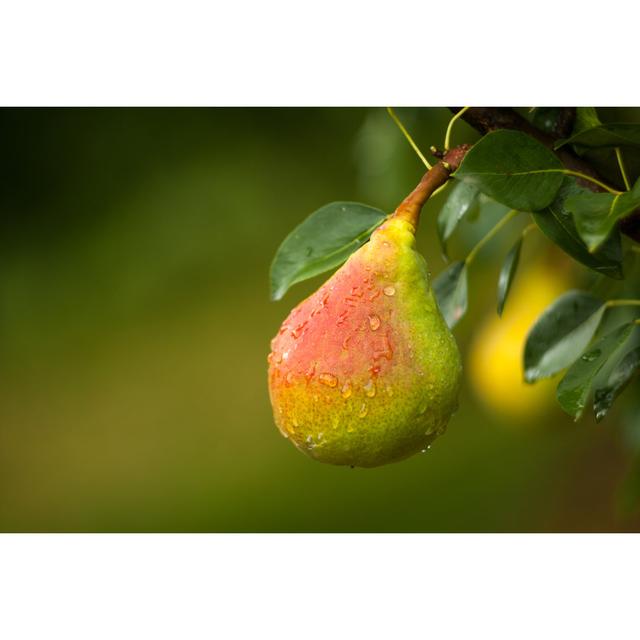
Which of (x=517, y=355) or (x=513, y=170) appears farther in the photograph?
(x=517, y=355)

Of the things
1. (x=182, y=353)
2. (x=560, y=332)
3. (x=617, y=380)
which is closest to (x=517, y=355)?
(x=560, y=332)

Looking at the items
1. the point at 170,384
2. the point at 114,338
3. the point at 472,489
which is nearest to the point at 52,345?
the point at 114,338

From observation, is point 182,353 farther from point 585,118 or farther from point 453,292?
point 585,118

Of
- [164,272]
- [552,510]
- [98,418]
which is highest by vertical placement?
[164,272]

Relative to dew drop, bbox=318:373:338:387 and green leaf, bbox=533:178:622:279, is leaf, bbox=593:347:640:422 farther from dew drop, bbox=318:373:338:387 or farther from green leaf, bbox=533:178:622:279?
dew drop, bbox=318:373:338:387

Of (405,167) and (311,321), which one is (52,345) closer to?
(405,167)

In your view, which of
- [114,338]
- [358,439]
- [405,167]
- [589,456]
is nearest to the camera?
[358,439]

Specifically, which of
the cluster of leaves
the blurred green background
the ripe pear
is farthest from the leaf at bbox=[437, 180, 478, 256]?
the blurred green background
